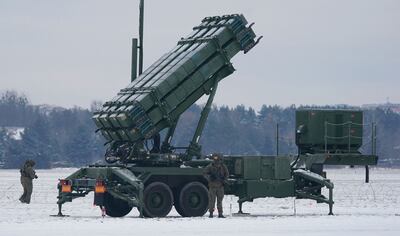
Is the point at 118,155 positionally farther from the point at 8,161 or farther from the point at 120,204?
the point at 8,161

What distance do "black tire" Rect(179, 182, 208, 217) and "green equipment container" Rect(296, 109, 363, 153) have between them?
14.3 ft

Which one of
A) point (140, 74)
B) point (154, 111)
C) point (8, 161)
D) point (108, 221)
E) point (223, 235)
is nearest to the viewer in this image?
point (223, 235)

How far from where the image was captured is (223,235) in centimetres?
2691

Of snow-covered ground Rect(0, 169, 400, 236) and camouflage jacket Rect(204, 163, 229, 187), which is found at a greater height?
camouflage jacket Rect(204, 163, 229, 187)

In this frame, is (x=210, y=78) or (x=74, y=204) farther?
(x=74, y=204)

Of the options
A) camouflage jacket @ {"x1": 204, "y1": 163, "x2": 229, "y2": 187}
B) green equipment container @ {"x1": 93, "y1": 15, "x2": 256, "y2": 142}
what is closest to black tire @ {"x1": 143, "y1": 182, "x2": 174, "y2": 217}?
camouflage jacket @ {"x1": 204, "y1": 163, "x2": 229, "y2": 187}

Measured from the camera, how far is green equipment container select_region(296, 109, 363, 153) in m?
38.2

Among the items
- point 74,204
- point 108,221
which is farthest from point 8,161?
point 108,221

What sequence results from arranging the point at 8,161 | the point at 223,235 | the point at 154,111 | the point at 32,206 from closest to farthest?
1. the point at 223,235
2. the point at 154,111
3. the point at 32,206
4. the point at 8,161

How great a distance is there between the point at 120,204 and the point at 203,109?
11.2 feet

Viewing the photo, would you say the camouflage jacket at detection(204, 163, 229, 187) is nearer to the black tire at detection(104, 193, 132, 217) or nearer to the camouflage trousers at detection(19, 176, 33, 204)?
the black tire at detection(104, 193, 132, 217)

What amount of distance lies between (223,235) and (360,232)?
2984mm

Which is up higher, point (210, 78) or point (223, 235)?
point (210, 78)

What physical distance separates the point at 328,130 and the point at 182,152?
→ 4.60 m
